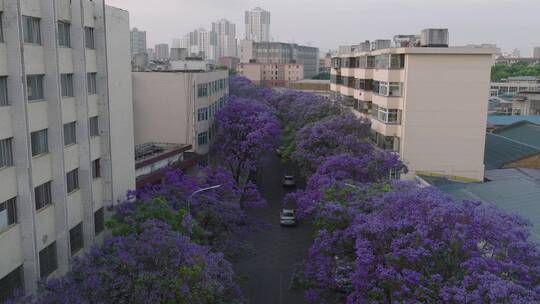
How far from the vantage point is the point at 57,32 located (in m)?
18.7

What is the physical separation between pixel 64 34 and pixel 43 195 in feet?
19.9

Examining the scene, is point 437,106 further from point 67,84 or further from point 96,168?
point 67,84

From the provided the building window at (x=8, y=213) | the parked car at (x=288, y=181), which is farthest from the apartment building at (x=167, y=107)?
the building window at (x=8, y=213)

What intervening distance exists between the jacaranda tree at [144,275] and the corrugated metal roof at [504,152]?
28052mm

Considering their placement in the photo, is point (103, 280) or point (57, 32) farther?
point (57, 32)

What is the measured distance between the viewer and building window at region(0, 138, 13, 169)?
53.7 feet

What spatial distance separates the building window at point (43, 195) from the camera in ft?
60.3

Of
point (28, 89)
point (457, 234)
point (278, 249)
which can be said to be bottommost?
point (278, 249)

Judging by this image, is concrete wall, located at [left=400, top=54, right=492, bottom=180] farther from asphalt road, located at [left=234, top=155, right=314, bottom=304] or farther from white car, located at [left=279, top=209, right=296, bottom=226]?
asphalt road, located at [left=234, top=155, right=314, bottom=304]

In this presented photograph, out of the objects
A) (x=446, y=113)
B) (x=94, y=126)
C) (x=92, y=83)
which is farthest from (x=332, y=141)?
(x=92, y=83)

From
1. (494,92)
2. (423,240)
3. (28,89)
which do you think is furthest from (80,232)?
(494,92)

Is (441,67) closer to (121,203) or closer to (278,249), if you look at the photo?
(278,249)

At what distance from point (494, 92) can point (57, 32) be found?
90.0m

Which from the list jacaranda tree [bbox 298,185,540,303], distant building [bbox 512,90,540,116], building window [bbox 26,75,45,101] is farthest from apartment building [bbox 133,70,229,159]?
distant building [bbox 512,90,540,116]
